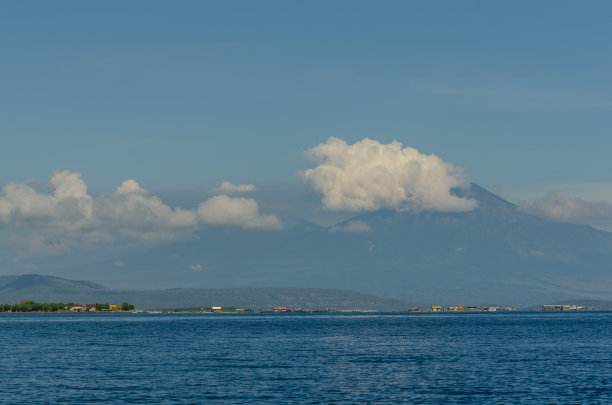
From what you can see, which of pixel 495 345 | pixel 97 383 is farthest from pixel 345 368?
pixel 495 345

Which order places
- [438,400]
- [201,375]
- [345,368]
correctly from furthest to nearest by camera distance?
[345,368]
[201,375]
[438,400]

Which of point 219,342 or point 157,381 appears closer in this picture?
point 157,381

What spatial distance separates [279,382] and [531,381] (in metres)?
29.9

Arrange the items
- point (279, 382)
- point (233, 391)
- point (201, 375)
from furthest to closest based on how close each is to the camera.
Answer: point (201, 375) < point (279, 382) < point (233, 391)

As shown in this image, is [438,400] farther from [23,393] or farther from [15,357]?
[15,357]

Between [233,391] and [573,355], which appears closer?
[233,391]

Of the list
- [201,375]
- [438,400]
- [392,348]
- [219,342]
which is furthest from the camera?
[219,342]

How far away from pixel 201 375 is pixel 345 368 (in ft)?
67.7

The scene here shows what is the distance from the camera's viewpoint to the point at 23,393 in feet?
291

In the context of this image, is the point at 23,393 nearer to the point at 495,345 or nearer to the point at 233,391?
the point at 233,391

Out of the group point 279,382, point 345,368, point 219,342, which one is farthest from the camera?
point 219,342

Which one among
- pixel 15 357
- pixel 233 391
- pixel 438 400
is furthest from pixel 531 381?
pixel 15 357

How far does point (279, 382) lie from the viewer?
317ft

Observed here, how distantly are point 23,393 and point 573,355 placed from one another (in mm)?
86989
